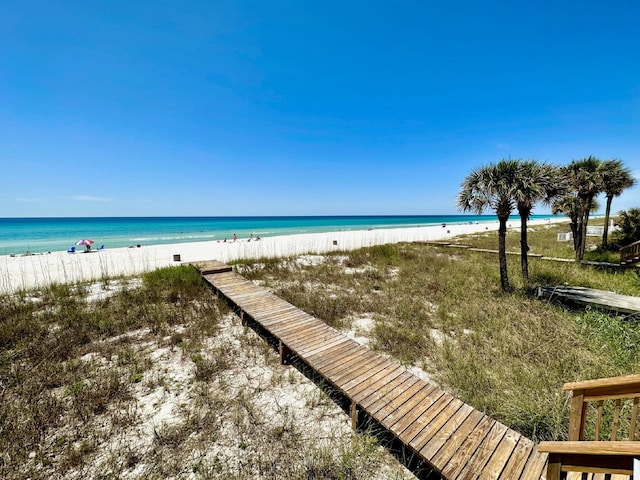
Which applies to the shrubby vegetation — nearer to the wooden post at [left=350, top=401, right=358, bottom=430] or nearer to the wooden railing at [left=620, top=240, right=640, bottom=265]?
the wooden railing at [left=620, top=240, right=640, bottom=265]

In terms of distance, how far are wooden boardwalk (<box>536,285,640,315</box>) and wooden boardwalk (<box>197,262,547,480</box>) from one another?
5937 millimetres

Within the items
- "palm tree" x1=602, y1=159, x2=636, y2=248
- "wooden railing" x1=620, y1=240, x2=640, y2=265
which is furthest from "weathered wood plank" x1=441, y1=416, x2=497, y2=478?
"palm tree" x1=602, y1=159, x2=636, y2=248

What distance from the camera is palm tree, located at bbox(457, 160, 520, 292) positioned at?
25.2ft

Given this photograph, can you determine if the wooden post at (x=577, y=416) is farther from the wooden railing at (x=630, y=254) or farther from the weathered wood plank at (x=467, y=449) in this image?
the wooden railing at (x=630, y=254)

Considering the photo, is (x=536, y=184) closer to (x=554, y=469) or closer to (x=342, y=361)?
(x=342, y=361)

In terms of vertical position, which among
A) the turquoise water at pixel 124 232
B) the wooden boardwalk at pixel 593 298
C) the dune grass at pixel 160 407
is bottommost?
the dune grass at pixel 160 407

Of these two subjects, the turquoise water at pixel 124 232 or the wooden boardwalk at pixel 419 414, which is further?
the turquoise water at pixel 124 232

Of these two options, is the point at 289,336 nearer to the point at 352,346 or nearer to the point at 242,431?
the point at 352,346

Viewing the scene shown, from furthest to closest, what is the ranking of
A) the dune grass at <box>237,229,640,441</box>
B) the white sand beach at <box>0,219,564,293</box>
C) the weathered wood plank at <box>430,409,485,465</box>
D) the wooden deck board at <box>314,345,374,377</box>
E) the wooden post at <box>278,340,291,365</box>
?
the white sand beach at <box>0,219,564,293</box>
the wooden post at <box>278,340,291,365</box>
the wooden deck board at <box>314,345,374,377</box>
the dune grass at <box>237,229,640,441</box>
the weathered wood plank at <box>430,409,485,465</box>

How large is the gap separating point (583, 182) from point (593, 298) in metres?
8.79

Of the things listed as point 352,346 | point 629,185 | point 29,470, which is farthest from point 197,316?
point 629,185

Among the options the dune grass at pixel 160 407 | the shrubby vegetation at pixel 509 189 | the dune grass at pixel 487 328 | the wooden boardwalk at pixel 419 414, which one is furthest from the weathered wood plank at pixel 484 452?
the shrubby vegetation at pixel 509 189

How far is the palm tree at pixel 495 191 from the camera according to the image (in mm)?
7684

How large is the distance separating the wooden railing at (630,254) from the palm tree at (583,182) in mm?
1883
